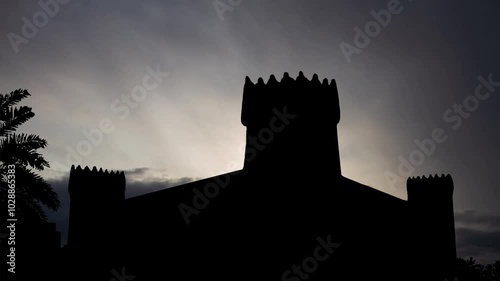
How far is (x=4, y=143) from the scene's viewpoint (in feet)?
74.8

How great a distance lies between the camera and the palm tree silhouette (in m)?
22.7

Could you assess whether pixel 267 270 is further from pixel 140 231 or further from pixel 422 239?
pixel 422 239

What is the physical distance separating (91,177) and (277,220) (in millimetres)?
9259

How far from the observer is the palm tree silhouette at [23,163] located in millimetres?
22712

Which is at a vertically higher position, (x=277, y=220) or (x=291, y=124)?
(x=291, y=124)

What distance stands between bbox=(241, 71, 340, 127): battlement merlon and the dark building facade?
41 mm

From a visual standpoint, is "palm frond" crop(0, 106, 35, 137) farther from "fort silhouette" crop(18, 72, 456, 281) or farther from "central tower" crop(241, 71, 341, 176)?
→ "central tower" crop(241, 71, 341, 176)

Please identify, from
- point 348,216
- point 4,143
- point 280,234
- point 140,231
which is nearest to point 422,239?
point 348,216

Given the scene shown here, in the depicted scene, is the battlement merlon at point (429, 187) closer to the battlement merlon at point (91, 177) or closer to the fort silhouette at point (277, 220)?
the fort silhouette at point (277, 220)

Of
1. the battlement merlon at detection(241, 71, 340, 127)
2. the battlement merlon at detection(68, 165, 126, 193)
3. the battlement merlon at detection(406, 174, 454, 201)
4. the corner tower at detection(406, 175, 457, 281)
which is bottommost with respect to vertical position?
the corner tower at detection(406, 175, 457, 281)

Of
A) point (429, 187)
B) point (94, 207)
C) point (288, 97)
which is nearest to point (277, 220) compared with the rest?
point (288, 97)

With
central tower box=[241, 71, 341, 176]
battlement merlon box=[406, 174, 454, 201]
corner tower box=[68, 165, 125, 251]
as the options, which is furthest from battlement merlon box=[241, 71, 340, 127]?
corner tower box=[68, 165, 125, 251]

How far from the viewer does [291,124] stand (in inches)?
752

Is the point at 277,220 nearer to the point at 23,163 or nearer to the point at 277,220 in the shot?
the point at 277,220
